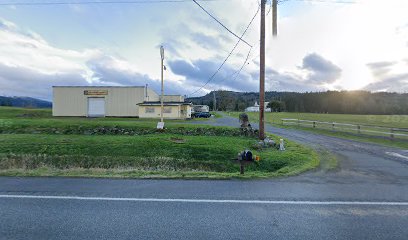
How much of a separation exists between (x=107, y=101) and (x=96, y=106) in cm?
210

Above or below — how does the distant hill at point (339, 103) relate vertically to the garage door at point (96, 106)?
above

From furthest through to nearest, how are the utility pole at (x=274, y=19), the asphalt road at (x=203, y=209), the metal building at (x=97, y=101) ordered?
1. the metal building at (x=97, y=101)
2. the utility pole at (x=274, y=19)
3. the asphalt road at (x=203, y=209)

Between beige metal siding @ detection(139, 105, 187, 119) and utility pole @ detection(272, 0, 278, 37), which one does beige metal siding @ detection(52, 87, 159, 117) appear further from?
utility pole @ detection(272, 0, 278, 37)

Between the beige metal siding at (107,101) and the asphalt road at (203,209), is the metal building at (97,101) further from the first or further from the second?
the asphalt road at (203,209)

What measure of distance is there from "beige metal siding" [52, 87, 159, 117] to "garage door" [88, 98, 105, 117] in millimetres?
607

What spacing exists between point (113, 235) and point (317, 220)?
3.30 meters

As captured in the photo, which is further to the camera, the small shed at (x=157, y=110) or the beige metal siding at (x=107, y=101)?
the beige metal siding at (x=107, y=101)

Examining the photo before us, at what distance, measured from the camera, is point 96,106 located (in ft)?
137

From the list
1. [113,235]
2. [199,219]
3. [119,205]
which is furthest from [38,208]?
[199,219]

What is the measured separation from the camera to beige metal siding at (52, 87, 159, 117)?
41.6 m

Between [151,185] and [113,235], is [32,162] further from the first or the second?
[113,235]

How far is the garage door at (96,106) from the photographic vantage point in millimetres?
41812

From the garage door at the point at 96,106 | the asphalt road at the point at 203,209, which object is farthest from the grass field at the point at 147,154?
the garage door at the point at 96,106

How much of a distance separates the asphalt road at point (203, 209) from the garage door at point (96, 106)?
37124mm
